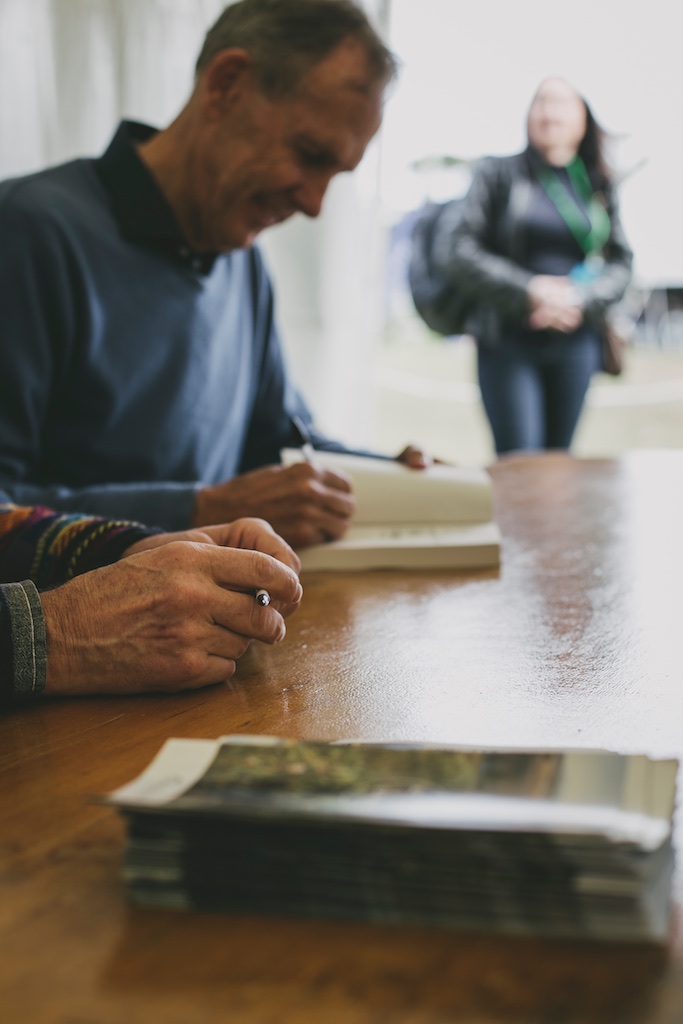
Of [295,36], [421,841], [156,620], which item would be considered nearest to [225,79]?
[295,36]

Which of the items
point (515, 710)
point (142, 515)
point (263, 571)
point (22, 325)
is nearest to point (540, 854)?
point (515, 710)

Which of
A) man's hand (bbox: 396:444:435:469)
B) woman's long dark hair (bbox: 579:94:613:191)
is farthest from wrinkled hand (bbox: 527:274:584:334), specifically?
man's hand (bbox: 396:444:435:469)

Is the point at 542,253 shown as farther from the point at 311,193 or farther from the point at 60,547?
the point at 60,547

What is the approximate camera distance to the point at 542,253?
9.77ft

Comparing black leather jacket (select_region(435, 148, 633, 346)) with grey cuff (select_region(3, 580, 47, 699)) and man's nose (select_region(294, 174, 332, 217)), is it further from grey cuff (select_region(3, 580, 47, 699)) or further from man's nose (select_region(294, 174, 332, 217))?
grey cuff (select_region(3, 580, 47, 699))

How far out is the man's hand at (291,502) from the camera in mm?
1218

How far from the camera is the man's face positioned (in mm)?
1478

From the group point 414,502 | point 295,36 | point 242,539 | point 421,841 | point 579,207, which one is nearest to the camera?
point 421,841

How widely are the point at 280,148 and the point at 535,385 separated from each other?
5.17ft

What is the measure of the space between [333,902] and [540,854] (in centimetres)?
10

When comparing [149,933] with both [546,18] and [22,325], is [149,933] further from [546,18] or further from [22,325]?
[546,18]

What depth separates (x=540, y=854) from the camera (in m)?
0.44

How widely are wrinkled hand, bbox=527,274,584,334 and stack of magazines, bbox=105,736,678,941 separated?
2.43m

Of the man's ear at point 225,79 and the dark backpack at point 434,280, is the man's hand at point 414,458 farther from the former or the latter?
the dark backpack at point 434,280
